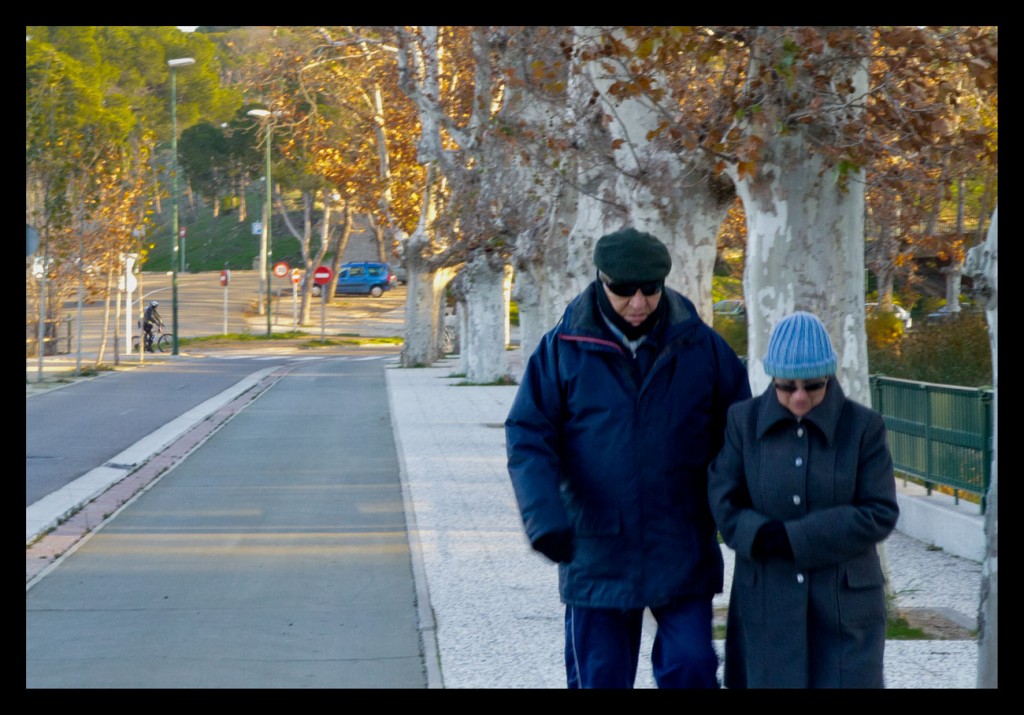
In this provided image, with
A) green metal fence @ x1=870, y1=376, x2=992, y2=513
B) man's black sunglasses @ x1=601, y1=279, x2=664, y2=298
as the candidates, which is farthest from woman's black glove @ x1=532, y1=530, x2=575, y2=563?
green metal fence @ x1=870, y1=376, x2=992, y2=513

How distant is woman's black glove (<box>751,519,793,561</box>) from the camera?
391 cm

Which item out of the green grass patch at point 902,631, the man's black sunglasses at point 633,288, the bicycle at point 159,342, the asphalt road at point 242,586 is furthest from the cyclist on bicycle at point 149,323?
the man's black sunglasses at point 633,288

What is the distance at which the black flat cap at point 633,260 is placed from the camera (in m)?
4.27

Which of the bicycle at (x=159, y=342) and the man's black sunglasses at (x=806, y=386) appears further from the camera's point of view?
the bicycle at (x=159, y=342)

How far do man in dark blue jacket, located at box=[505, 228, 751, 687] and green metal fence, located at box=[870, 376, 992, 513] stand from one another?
15.9ft

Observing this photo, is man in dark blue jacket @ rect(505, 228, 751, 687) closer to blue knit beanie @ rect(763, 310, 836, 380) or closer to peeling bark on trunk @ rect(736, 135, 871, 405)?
blue knit beanie @ rect(763, 310, 836, 380)

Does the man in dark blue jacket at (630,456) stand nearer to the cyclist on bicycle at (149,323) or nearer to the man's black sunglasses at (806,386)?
the man's black sunglasses at (806,386)

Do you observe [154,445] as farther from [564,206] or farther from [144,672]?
[144,672]

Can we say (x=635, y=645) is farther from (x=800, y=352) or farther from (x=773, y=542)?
(x=800, y=352)

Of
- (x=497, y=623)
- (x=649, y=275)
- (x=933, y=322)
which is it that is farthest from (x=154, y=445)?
(x=649, y=275)

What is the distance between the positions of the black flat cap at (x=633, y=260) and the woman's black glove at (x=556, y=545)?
0.81 m
